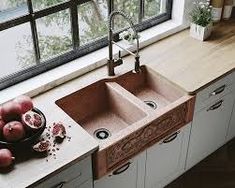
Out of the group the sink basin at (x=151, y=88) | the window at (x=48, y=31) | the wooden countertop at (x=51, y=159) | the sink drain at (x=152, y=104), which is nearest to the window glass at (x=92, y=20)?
the window at (x=48, y=31)

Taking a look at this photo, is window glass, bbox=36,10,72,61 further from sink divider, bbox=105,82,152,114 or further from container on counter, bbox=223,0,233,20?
container on counter, bbox=223,0,233,20

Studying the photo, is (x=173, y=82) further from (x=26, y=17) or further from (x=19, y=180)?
(x=19, y=180)

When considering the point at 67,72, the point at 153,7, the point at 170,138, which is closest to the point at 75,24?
the point at 67,72

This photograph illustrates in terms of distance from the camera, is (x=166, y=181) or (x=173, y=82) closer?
(x=173, y=82)

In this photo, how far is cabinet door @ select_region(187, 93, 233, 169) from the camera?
259cm

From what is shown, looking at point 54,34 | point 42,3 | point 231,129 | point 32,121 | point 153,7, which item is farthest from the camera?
point 231,129

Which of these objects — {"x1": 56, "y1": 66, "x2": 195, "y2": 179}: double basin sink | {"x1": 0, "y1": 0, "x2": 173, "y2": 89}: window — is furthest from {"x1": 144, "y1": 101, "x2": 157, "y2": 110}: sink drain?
{"x1": 0, "y1": 0, "x2": 173, "y2": 89}: window

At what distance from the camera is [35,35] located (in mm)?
2273

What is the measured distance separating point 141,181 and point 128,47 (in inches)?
30.9

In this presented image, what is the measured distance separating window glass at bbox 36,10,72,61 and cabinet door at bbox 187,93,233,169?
861mm

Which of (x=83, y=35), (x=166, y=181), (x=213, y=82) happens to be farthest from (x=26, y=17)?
(x=166, y=181)

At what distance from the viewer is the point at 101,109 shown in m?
2.50

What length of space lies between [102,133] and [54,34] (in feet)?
1.97

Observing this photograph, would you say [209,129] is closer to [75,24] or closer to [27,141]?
[75,24]
